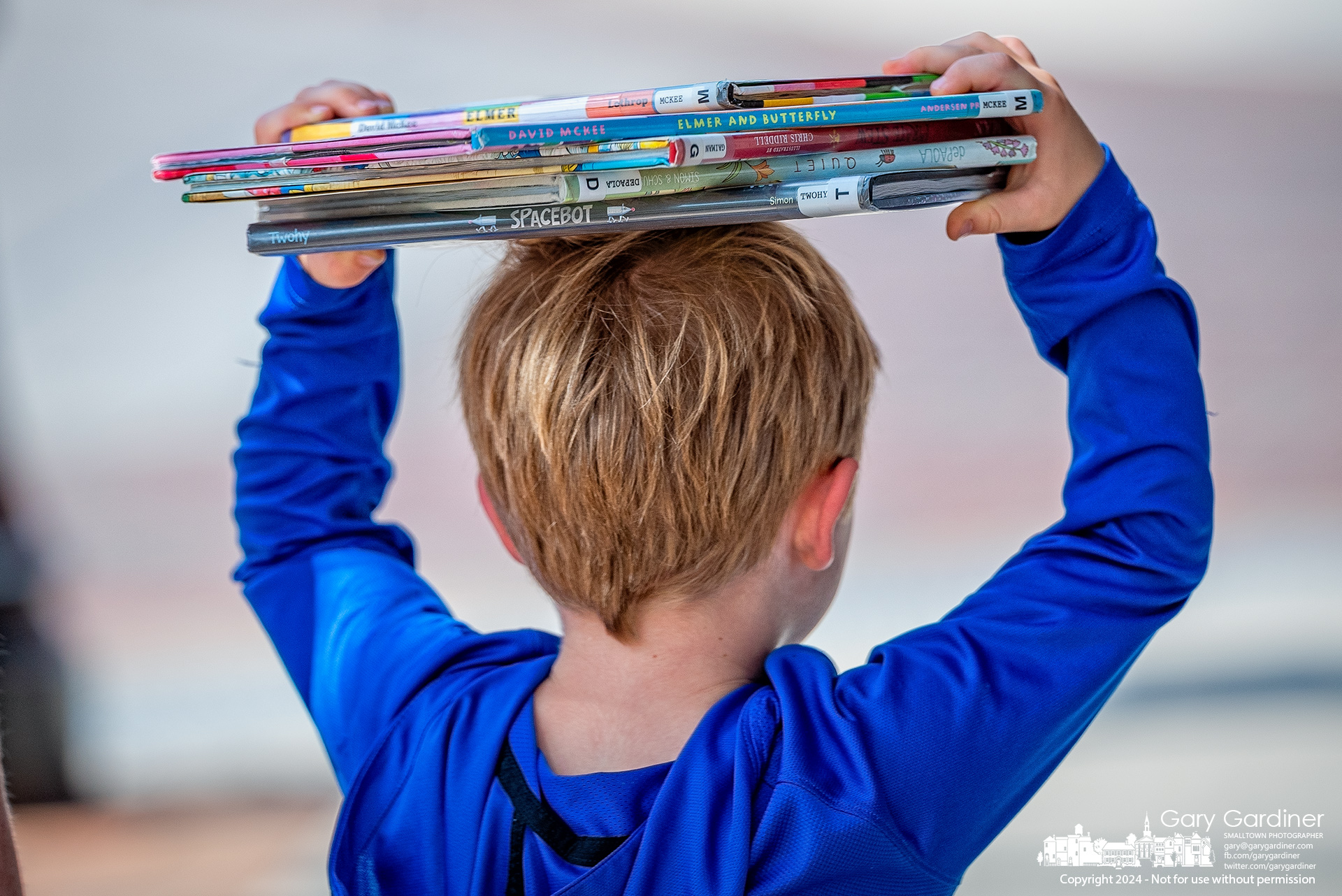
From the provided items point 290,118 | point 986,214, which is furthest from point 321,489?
point 986,214

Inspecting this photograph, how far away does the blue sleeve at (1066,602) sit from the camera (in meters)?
0.72

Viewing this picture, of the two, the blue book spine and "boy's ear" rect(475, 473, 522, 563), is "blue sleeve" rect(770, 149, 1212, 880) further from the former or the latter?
"boy's ear" rect(475, 473, 522, 563)

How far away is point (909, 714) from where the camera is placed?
719mm

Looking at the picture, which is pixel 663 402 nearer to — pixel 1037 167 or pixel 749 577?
pixel 749 577

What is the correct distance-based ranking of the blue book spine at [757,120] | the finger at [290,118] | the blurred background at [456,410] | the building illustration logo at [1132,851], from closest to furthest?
the blue book spine at [757,120] < the finger at [290,118] < the building illustration logo at [1132,851] < the blurred background at [456,410]

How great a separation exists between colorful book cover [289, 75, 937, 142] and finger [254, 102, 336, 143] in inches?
5.4

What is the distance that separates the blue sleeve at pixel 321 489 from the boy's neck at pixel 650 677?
0.17 m

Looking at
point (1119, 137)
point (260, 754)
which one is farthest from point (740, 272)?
point (1119, 137)

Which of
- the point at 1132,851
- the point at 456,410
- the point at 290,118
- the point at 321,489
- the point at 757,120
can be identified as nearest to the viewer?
the point at 757,120

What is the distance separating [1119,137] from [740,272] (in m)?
2.92

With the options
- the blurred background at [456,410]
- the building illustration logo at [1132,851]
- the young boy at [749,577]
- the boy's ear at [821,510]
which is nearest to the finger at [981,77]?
the young boy at [749,577]

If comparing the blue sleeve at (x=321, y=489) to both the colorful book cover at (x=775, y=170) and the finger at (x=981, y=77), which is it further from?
the finger at (x=981, y=77)

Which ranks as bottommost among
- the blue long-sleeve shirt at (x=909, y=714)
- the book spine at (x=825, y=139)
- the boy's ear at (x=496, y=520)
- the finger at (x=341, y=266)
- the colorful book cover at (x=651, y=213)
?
the blue long-sleeve shirt at (x=909, y=714)

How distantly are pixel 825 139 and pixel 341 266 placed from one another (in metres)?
0.46
